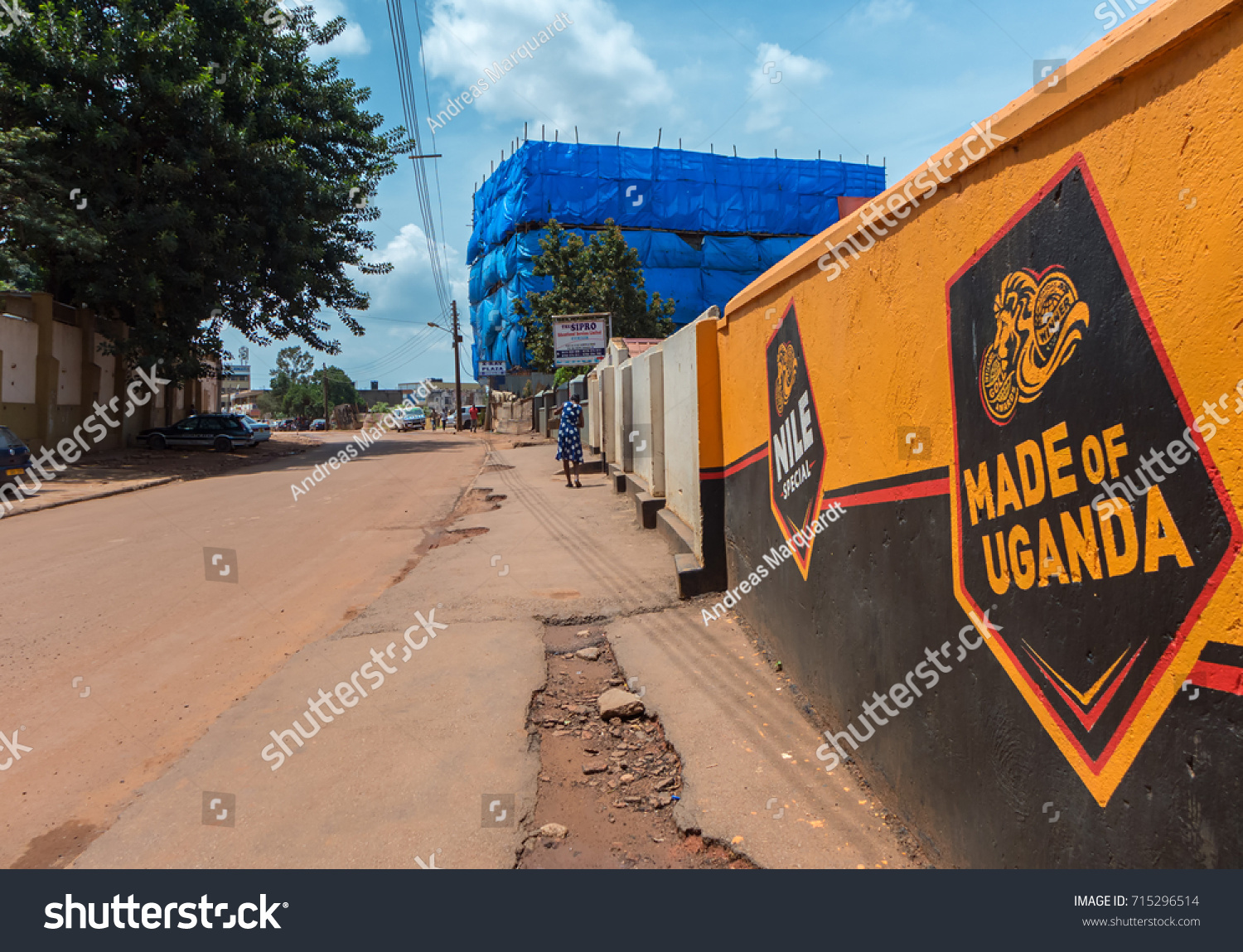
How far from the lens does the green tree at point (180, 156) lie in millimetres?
18438

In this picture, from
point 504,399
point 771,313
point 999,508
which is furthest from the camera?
point 504,399

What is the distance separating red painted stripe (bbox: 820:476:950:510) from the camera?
2549 millimetres

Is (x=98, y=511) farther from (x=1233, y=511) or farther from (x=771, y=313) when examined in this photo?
(x=1233, y=511)

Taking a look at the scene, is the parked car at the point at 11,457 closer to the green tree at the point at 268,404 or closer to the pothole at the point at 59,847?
the pothole at the point at 59,847

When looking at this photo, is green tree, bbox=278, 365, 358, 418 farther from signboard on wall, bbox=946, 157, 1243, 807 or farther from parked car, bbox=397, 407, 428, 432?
signboard on wall, bbox=946, 157, 1243, 807

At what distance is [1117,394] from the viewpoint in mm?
1728

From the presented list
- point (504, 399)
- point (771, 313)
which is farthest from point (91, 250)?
point (504, 399)

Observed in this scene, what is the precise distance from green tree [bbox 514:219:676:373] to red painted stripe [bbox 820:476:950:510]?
27.0 m

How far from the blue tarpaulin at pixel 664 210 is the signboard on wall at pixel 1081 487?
38.7 metres

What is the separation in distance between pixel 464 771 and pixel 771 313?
299 centimetres

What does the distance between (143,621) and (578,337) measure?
1919 cm

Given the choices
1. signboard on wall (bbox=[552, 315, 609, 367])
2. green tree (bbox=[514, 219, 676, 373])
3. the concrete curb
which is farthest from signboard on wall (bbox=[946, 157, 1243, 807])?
green tree (bbox=[514, 219, 676, 373])

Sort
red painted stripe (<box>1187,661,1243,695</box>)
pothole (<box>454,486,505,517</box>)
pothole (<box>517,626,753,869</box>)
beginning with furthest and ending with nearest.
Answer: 1. pothole (<box>454,486,505,517</box>)
2. pothole (<box>517,626,753,869</box>)
3. red painted stripe (<box>1187,661,1243,695</box>)

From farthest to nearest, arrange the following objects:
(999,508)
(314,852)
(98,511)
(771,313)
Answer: (98,511) < (771,313) < (314,852) < (999,508)
